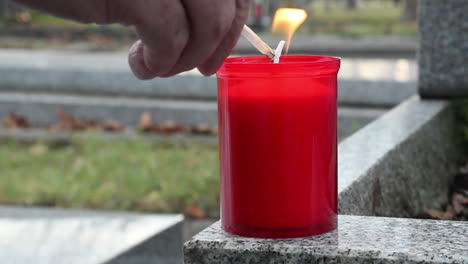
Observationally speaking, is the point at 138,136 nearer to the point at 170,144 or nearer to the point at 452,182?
the point at 170,144

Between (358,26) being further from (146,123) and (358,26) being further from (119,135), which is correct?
(119,135)

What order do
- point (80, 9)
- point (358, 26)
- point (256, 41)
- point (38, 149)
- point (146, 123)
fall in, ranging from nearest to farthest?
1. point (80, 9)
2. point (256, 41)
3. point (38, 149)
4. point (146, 123)
5. point (358, 26)

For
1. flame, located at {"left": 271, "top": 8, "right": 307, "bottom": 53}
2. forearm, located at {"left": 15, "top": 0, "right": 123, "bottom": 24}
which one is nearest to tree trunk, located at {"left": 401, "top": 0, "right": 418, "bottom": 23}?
flame, located at {"left": 271, "top": 8, "right": 307, "bottom": 53}

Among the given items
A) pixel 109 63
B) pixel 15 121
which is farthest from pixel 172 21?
pixel 109 63

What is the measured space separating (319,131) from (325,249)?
214 millimetres

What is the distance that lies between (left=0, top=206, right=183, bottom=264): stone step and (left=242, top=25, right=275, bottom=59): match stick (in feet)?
3.53

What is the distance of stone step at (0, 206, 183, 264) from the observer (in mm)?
2248

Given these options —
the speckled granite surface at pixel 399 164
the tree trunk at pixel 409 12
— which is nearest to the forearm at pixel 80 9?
the speckled granite surface at pixel 399 164

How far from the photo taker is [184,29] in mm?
931

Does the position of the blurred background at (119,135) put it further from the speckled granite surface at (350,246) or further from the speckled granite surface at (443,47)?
the speckled granite surface at (350,246)

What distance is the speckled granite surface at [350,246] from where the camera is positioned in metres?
1.25

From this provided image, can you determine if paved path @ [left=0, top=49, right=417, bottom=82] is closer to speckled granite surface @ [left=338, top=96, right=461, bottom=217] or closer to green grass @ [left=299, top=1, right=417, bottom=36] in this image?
speckled granite surface @ [left=338, top=96, right=461, bottom=217]

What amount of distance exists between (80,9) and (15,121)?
4828 millimetres

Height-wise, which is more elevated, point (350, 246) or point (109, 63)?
point (109, 63)
